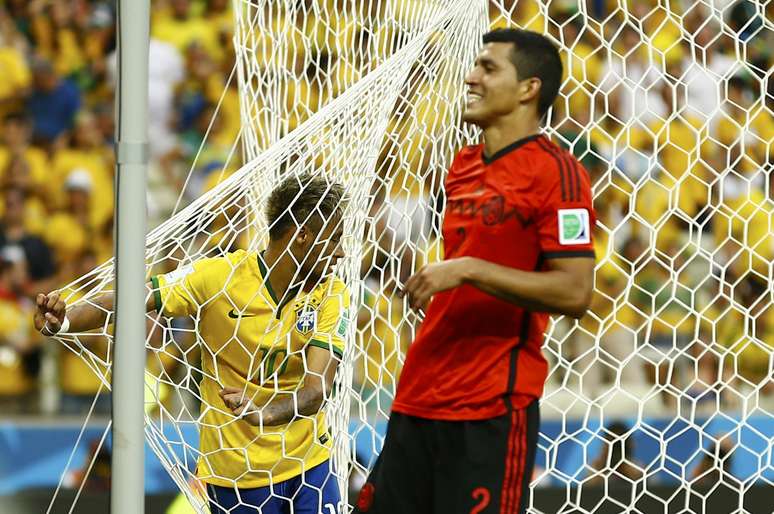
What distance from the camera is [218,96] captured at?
668 centimetres

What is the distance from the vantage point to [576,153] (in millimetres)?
5145

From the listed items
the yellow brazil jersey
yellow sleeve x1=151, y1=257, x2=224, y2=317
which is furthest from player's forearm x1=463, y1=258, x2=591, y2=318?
yellow sleeve x1=151, y1=257, x2=224, y2=317

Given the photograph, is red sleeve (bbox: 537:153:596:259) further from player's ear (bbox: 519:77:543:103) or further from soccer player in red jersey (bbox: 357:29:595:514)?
player's ear (bbox: 519:77:543:103)

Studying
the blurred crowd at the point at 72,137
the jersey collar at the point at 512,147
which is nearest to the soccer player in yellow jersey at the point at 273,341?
the jersey collar at the point at 512,147

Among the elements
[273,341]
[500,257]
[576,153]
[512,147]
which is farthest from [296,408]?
[576,153]

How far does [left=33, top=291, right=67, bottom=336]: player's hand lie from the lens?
295 centimetres

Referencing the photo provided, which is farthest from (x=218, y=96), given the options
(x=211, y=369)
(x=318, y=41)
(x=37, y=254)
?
(x=211, y=369)

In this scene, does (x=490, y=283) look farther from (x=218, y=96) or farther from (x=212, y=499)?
(x=218, y=96)

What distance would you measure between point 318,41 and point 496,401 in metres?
2.37

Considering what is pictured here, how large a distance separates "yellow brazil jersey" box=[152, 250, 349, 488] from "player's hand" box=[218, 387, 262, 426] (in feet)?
0.31

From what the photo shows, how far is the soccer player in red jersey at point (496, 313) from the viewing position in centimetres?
247

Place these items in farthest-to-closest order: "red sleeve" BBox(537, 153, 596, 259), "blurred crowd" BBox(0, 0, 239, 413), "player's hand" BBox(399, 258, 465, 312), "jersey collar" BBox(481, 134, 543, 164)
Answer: "blurred crowd" BBox(0, 0, 239, 413) → "jersey collar" BBox(481, 134, 543, 164) → "red sleeve" BBox(537, 153, 596, 259) → "player's hand" BBox(399, 258, 465, 312)

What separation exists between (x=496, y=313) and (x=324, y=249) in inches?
31.0

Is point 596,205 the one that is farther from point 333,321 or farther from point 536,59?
point 536,59
